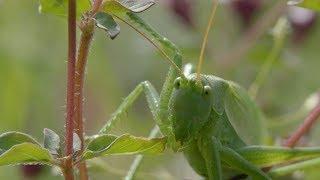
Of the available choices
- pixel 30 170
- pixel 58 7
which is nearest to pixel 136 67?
pixel 30 170

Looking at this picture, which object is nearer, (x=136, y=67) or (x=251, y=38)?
(x=251, y=38)

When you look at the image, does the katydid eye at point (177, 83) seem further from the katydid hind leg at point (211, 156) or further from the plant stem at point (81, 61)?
the plant stem at point (81, 61)

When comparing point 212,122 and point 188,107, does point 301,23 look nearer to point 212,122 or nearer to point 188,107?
point 212,122

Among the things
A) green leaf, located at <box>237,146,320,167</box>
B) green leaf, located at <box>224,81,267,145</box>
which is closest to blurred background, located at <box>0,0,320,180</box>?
green leaf, located at <box>224,81,267,145</box>

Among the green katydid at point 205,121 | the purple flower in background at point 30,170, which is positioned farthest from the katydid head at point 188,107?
the purple flower in background at point 30,170

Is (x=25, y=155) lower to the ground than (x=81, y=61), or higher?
lower

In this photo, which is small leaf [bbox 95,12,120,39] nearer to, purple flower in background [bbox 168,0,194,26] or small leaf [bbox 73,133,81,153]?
small leaf [bbox 73,133,81,153]
